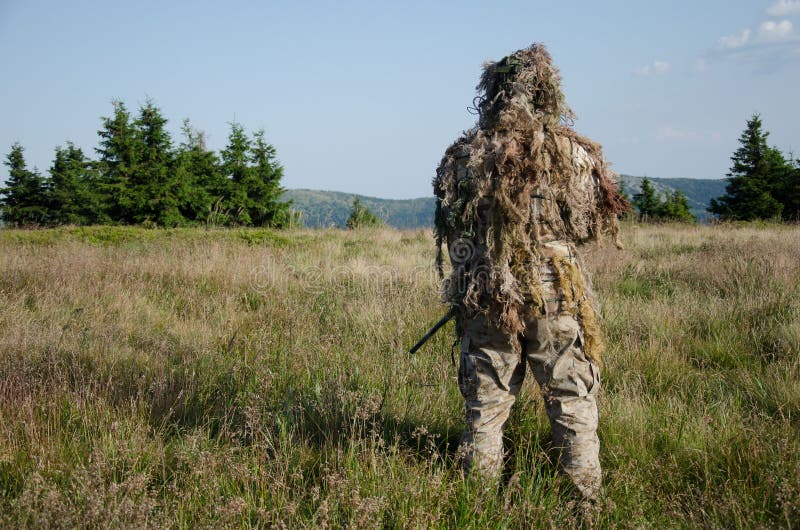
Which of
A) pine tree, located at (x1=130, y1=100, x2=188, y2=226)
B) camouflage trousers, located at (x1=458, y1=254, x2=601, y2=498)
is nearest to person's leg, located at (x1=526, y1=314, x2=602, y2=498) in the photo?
camouflage trousers, located at (x1=458, y1=254, x2=601, y2=498)

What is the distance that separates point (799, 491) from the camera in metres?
2.42

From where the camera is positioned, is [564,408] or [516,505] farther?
[564,408]

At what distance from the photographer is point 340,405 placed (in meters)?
3.61

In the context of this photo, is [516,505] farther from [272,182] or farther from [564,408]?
[272,182]

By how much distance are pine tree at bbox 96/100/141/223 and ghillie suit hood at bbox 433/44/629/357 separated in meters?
25.7

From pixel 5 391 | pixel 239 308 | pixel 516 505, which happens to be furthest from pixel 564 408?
pixel 239 308

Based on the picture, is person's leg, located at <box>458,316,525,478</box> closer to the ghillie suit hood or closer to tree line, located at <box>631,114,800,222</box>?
the ghillie suit hood

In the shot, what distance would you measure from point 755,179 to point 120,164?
3980cm

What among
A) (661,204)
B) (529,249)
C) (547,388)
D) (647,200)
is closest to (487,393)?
(547,388)

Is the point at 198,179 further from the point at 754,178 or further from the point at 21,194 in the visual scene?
the point at 754,178

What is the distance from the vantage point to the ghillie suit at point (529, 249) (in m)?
2.57

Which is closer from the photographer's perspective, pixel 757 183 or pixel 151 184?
pixel 151 184

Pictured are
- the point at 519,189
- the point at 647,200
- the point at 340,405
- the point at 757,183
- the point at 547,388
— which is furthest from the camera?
the point at 647,200

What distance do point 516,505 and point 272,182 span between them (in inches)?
1142
